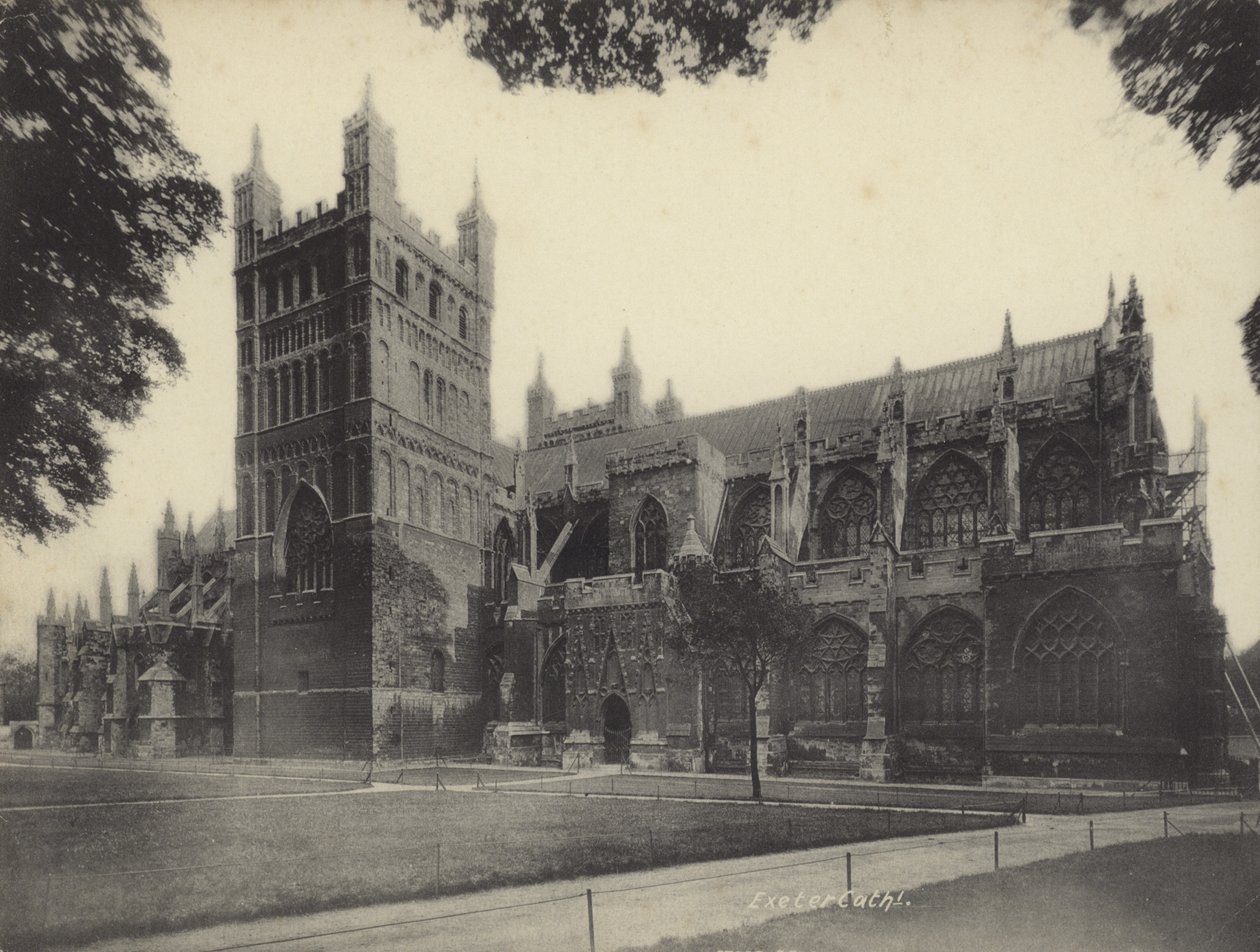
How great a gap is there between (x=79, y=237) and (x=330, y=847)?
28.9 ft

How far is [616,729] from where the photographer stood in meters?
32.5

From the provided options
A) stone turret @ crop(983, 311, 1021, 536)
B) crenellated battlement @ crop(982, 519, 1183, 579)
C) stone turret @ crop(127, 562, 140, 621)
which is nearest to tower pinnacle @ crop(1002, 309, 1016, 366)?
stone turret @ crop(983, 311, 1021, 536)

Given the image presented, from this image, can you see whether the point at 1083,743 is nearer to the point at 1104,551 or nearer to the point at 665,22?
the point at 1104,551

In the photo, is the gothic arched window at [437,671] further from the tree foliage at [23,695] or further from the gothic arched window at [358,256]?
the tree foliage at [23,695]

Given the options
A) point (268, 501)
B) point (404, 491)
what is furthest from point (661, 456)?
→ point (268, 501)

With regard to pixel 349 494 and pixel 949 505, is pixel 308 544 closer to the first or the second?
pixel 349 494

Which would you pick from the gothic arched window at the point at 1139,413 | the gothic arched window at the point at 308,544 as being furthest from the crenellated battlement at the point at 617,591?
the gothic arched window at the point at 1139,413

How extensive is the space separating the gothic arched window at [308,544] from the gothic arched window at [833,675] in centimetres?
1769

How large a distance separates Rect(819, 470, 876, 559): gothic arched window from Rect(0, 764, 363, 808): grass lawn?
17.8 metres

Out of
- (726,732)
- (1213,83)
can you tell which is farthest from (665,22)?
(726,732)

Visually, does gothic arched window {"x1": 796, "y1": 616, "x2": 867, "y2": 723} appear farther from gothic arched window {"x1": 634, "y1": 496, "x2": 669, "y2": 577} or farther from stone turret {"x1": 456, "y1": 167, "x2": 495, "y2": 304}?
stone turret {"x1": 456, "y1": 167, "x2": 495, "y2": 304}

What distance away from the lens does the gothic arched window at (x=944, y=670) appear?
2748 centimetres

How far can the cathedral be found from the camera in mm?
25188

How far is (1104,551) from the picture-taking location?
2509cm
